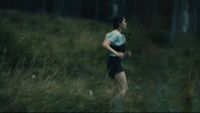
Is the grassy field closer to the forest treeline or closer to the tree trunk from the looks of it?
the forest treeline

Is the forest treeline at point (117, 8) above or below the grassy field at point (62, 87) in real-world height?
below

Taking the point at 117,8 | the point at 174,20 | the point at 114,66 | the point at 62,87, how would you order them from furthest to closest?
the point at 117,8 < the point at 174,20 < the point at 114,66 < the point at 62,87

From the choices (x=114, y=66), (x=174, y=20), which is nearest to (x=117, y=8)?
(x=174, y=20)

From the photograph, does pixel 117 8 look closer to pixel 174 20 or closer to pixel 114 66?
pixel 174 20

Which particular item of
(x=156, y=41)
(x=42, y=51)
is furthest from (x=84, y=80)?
(x=156, y=41)

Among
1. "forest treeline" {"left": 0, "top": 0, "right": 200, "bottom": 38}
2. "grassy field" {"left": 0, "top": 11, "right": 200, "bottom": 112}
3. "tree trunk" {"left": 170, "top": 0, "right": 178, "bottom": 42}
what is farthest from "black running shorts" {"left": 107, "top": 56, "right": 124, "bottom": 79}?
"tree trunk" {"left": 170, "top": 0, "right": 178, "bottom": 42}

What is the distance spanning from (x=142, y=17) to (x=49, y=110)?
61.4 ft

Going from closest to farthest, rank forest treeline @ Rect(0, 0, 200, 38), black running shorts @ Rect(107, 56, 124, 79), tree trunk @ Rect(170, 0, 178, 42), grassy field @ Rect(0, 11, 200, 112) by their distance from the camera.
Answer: grassy field @ Rect(0, 11, 200, 112) → black running shorts @ Rect(107, 56, 124, 79) → forest treeline @ Rect(0, 0, 200, 38) → tree trunk @ Rect(170, 0, 178, 42)

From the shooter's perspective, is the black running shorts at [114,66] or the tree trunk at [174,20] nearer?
the black running shorts at [114,66]

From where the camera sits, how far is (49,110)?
29.8 feet

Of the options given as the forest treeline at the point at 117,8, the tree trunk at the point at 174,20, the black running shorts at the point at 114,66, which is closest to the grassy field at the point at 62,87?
the black running shorts at the point at 114,66

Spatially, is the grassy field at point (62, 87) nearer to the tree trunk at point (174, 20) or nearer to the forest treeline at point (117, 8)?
the forest treeline at point (117, 8)

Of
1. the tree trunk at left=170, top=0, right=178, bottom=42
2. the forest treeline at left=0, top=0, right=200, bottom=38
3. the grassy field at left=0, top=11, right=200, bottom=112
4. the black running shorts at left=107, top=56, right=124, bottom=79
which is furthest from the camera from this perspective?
the tree trunk at left=170, top=0, right=178, bottom=42

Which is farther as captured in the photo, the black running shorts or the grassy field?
the black running shorts
